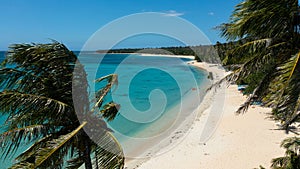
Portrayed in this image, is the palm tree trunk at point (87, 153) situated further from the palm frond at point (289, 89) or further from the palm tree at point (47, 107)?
the palm frond at point (289, 89)

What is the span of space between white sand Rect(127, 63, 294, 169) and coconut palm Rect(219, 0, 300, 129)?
553 cm

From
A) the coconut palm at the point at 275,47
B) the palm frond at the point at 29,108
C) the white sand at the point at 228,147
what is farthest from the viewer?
the white sand at the point at 228,147

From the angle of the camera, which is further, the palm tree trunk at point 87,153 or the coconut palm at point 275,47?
the palm tree trunk at point 87,153

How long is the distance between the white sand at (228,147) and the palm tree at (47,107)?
19.8 ft

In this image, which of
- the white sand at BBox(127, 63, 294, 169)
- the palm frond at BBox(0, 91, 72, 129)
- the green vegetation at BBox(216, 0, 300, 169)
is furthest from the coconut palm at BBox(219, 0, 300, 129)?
the white sand at BBox(127, 63, 294, 169)

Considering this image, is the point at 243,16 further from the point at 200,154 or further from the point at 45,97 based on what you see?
the point at 200,154

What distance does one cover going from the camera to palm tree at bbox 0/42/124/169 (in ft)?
12.7

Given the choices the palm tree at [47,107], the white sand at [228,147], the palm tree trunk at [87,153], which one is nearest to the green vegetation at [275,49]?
the palm tree at [47,107]

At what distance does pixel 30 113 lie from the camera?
405cm

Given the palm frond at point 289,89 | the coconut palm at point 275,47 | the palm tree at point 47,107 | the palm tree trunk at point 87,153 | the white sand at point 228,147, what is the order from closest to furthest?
the palm frond at point 289,89
the coconut palm at point 275,47
the palm tree at point 47,107
the palm tree trunk at point 87,153
the white sand at point 228,147

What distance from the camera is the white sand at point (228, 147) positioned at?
9211 mm

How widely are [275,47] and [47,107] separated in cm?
427

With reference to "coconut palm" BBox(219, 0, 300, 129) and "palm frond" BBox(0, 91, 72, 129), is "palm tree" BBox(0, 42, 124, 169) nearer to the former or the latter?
"palm frond" BBox(0, 91, 72, 129)

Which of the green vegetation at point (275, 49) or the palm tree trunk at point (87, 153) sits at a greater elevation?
the green vegetation at point (275, 49)
